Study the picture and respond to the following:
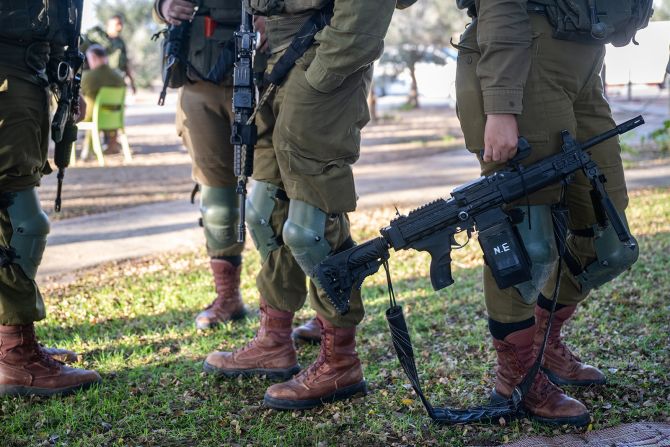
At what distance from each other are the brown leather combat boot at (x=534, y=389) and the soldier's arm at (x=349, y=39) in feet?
4.01

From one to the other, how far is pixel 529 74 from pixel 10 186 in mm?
2238

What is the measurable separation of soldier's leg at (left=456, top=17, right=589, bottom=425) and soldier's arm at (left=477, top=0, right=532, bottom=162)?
0.33 ft

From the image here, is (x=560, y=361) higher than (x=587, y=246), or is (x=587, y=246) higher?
(x=587, y=246)

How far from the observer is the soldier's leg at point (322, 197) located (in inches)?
133

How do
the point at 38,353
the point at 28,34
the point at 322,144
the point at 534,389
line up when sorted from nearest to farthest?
the point at 534,389 → the point at 322,144 → the point at 28,34 → the point at 38,353

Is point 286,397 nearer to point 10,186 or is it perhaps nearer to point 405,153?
point 10,186

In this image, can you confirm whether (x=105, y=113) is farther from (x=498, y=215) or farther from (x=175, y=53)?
(x=498, y=215)

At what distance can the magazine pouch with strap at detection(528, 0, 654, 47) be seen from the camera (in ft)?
9.64

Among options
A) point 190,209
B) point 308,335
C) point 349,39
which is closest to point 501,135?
point 349,39

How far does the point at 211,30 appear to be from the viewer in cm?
426

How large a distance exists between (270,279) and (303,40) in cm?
111

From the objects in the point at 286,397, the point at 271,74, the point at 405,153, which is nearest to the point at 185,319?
the point at 286,397

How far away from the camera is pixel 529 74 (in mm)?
3039

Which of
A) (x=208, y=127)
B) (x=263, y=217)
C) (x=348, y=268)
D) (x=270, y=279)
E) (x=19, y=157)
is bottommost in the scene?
(x=270, y=279)
